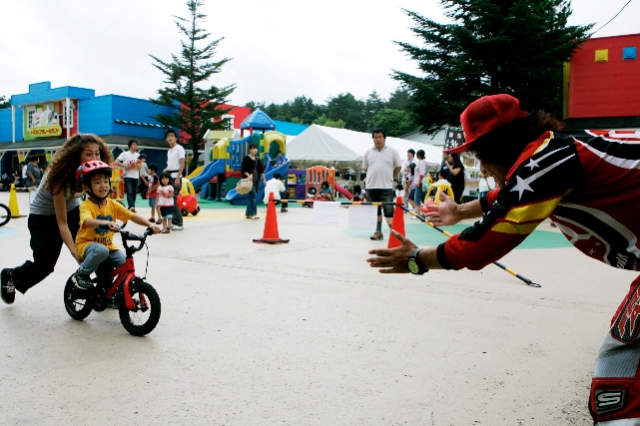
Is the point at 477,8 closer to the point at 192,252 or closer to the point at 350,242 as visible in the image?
the point at 350,242

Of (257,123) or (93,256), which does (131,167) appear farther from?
(257,123)

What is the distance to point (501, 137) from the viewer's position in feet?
7.03

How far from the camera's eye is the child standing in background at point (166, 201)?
37.3 ft

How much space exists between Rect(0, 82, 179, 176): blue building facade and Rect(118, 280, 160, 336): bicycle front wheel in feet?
114

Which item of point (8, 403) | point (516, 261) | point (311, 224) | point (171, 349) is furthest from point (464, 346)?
point (311, 224)

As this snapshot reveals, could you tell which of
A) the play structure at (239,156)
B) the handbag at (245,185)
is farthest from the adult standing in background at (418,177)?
the play structure at (239,156)

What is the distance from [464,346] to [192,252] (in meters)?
5.50

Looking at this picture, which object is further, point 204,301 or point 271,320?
point 204,301

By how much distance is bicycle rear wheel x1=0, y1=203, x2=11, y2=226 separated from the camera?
12.6 meters

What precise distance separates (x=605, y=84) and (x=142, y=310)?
19.4 meters

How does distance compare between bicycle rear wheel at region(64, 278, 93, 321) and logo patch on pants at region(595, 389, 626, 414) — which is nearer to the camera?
logo patch on pants at region(595, 389, 626, 414)

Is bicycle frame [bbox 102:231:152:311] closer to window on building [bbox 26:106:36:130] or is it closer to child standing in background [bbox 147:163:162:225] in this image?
child standing in background [bbox 147:163:162:225]

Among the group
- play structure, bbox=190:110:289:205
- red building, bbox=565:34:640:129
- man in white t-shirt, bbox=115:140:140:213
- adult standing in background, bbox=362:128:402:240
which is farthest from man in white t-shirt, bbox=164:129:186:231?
red building, bbox=565:34:640:129

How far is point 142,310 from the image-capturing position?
4.51 metres
